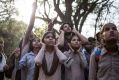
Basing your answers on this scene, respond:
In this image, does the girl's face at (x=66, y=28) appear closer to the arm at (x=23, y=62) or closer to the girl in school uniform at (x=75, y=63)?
the girl in school uniform at (x=75, y=63)

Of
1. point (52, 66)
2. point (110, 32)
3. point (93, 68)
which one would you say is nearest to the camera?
point (110, 32)

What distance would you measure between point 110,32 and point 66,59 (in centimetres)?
191

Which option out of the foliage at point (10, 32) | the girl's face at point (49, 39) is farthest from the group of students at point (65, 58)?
the foliage at point (10, 32)

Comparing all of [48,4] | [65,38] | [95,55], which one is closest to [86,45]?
[65,38]

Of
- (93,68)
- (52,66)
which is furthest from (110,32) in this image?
(52,66)

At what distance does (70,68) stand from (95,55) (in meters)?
1.81

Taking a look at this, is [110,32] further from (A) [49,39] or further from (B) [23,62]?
(B) [23,62]

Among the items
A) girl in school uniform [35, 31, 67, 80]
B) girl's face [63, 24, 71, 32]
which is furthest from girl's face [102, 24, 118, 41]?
girl's face [63, 24, 71, 32]

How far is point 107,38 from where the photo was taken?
207 inches

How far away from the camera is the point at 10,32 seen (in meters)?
49.2

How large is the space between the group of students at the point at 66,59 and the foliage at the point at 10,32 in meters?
33.8

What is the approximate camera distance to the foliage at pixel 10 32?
4428 cm

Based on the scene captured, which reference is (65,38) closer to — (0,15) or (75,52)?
(75,52)

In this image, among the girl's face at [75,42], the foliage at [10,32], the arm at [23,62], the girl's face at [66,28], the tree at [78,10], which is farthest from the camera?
the foliage at [10,32]
